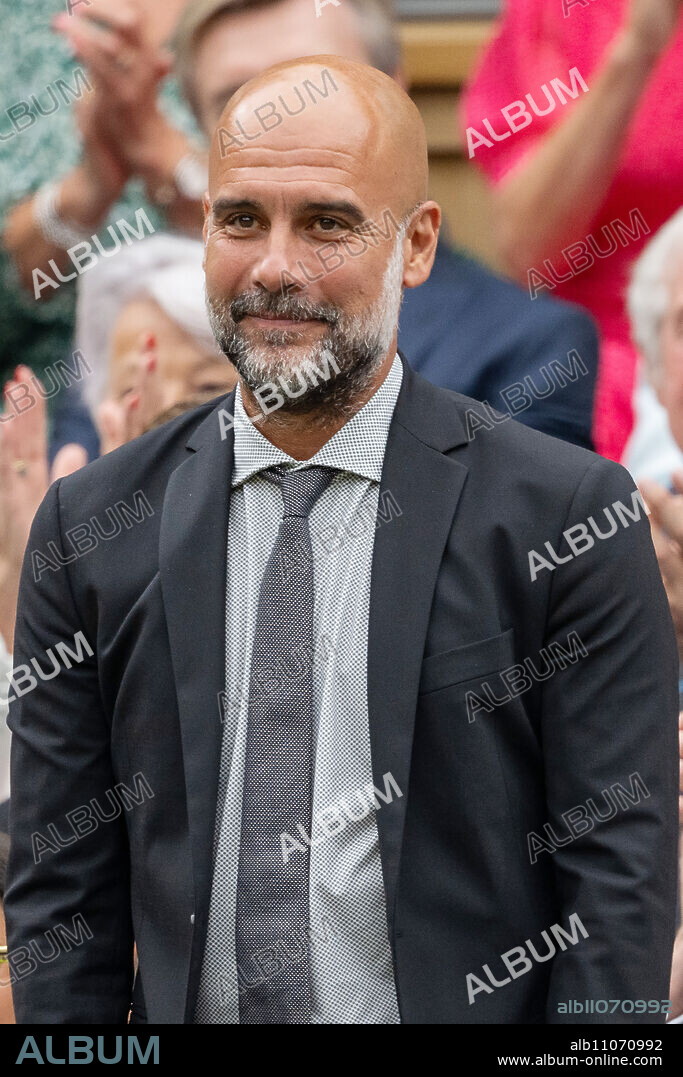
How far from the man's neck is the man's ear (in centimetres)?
11

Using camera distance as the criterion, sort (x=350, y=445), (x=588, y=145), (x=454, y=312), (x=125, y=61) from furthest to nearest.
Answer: (x=125, y=61)
(x=454, y=312)
(x=588, y=145)
(x=350, y=445)

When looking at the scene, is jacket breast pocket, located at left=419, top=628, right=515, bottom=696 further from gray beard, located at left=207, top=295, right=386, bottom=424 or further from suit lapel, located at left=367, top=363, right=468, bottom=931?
gray beard, located at left=207, top=295, right=386, bottom=424

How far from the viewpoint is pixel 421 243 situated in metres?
1.64

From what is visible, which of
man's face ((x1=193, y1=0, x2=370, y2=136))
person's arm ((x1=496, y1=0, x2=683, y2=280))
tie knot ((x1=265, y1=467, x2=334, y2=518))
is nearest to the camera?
tie knot ((x1=265, y1=467, x2=334, y2=518))

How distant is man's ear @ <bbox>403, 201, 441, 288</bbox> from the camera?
5.30 feet

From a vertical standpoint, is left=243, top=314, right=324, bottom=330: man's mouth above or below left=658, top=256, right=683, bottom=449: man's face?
above

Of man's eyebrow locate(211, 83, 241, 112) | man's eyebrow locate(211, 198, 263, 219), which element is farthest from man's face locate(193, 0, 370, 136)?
man's eyebrow locate(211, 198, 263, 219)

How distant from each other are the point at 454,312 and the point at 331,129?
110 centimetres

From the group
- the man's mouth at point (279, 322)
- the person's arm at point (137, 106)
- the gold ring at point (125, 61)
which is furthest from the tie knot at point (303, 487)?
the gold ring at point (125, 61)

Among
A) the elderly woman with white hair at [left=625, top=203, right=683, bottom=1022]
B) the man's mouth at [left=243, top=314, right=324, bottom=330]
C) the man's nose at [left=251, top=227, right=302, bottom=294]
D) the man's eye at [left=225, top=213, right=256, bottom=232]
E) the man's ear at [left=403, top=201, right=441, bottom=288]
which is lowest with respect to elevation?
the elderly woman with white hair at [left=625, top=203, right=683, bottom=1022]

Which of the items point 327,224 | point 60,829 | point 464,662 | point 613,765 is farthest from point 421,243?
point 60,829

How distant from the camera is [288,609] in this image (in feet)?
5.04

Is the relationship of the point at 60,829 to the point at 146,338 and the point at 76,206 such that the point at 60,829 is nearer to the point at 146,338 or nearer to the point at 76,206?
the point at 146,338
